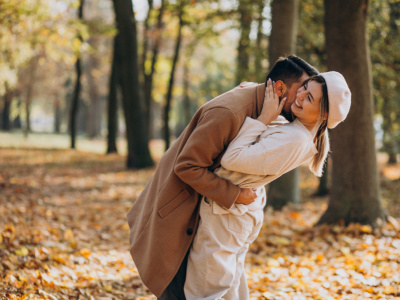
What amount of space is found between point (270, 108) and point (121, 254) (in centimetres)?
398

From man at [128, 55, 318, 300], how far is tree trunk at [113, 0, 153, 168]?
11994 millimetres

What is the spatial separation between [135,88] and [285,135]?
12584mm

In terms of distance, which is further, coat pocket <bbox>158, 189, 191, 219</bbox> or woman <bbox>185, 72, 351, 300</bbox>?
coat pocket <bbox>158, 189, 191, 219</bbox>

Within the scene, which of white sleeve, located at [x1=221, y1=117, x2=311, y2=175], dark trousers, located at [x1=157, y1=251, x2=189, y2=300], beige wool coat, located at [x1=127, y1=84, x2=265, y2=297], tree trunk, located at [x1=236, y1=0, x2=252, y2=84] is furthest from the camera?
tree trunk, located at [x1=236, y1=0, x2=252, y2=84]

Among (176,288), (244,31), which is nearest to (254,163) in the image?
(176,288)

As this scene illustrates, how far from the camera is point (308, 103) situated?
271 centimetres

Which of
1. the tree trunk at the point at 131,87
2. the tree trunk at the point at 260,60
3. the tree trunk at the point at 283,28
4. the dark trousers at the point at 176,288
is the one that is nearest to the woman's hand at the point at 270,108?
the dark trousers at the point at 176,288

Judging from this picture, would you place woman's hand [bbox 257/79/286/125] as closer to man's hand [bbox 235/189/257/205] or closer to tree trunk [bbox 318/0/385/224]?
man's hand [bbox 235/189/257/205]

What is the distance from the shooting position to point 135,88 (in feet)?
48.5

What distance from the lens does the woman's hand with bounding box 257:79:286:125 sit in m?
2.81

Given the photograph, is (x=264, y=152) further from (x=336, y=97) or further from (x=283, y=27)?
(x=283, y=27)

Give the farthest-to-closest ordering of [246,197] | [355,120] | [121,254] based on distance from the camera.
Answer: [355,120]
[121,254]
[246,197]

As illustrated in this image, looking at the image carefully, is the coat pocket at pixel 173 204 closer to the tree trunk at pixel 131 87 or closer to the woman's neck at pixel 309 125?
the woman's neck at pixel 309 125

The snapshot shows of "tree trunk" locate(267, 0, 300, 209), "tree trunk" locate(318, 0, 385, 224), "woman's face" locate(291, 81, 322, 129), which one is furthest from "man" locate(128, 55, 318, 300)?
"tree trunk" locate(267, 0, 300, 209)
